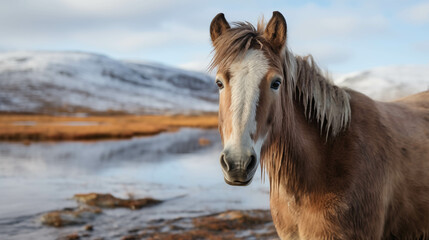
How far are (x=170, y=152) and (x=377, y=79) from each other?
412 ft

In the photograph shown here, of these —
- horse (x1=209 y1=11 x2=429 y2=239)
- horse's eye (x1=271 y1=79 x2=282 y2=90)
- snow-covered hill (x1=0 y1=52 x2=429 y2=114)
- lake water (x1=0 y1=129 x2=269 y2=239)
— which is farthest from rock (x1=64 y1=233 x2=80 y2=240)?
snow-covered hill (x1=0 y1=52 x2=429 y2=114)

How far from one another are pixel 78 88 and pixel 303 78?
372 ft

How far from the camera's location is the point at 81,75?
12681 cm

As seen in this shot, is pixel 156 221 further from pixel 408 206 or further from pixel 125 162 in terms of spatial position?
pixel 125 162

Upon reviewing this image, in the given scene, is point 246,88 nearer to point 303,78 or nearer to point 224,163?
point 224,163

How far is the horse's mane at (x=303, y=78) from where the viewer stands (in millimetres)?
3016

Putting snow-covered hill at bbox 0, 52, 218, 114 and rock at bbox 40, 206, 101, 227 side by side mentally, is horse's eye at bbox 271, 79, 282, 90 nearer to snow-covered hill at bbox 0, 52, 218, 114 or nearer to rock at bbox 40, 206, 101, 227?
rock at bbox 40, 206, 101, 227

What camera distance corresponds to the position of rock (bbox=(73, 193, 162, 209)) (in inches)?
394

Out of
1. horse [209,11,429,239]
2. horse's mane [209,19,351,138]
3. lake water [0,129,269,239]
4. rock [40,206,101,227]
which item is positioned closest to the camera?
horse [209,11,429,239]

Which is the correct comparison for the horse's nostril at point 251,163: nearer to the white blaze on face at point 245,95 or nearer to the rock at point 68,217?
the white blaze on face at point 245,95

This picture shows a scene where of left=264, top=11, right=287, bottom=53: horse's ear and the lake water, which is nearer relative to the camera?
left=264, top=11, right=287, bottom=53: horse's ear

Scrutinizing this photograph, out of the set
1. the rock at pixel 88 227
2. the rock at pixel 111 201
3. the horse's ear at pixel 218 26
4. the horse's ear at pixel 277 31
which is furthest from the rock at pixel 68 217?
the horse's ear at pixel 277 31

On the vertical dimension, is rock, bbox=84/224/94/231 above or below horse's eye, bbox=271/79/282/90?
below

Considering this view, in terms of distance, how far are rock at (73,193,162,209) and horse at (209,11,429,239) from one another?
734cm
